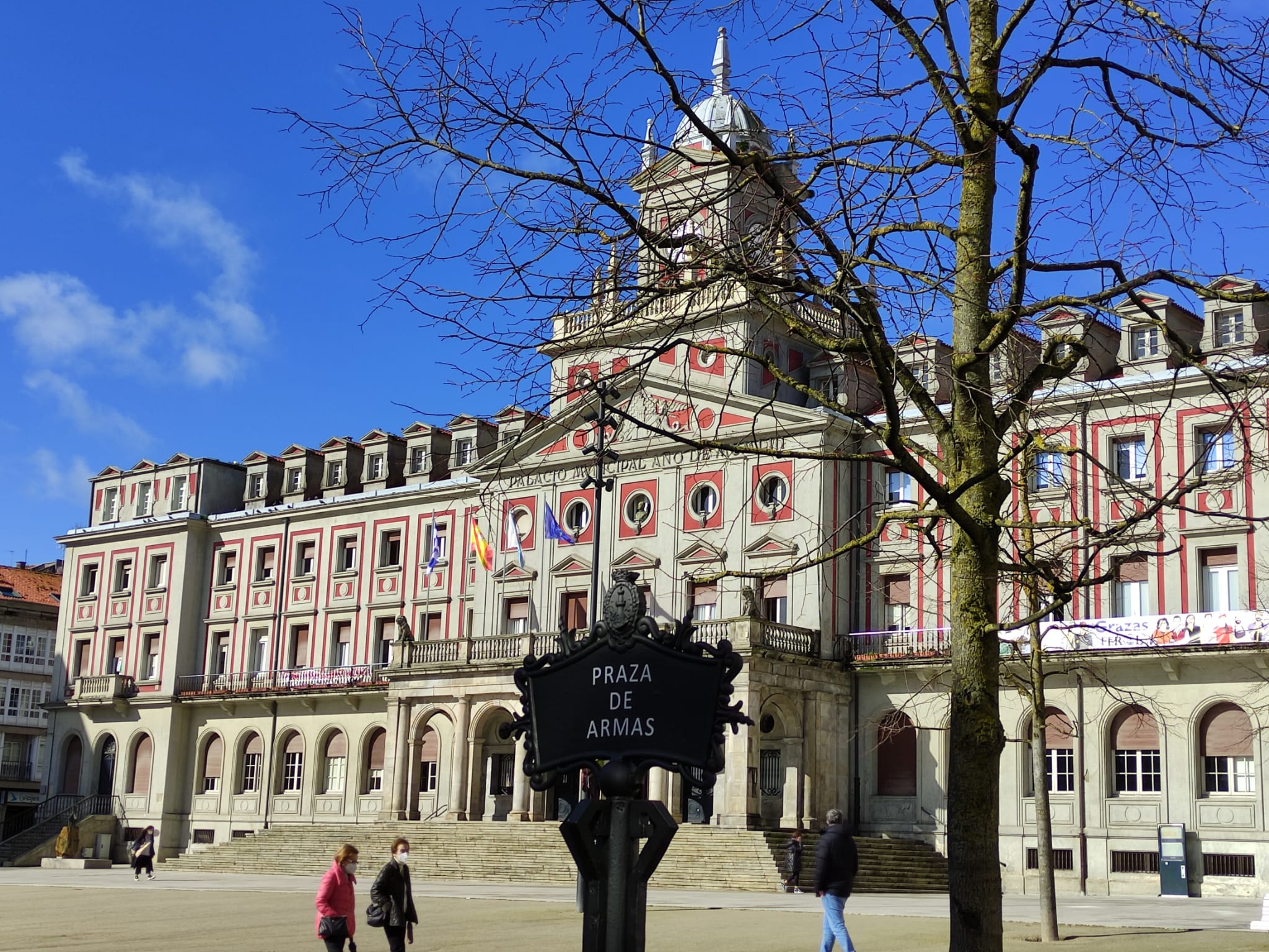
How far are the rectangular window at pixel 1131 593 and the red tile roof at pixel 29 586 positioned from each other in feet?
178

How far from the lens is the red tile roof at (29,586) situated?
75.2 meters

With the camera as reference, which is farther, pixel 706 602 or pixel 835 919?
pixel 706 602

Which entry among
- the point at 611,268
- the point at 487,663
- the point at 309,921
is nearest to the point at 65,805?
the point at 487,663

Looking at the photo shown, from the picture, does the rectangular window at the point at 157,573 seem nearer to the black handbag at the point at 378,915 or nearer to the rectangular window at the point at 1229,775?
the rectangular window at the point at 1229,775

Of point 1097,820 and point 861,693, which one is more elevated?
point 861,693

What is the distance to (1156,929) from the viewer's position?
2322 cm

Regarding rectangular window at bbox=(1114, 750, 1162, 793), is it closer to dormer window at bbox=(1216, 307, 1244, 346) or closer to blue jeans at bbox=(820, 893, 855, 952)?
dormer window at bbox=(1216, 307, 1244, 346)

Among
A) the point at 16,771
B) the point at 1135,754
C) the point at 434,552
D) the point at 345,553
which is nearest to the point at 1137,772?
the point at 1135,754

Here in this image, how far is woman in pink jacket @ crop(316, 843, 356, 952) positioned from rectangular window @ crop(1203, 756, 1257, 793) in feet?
91.5

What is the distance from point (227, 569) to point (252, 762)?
8153 mm

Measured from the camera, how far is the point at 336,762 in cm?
5466

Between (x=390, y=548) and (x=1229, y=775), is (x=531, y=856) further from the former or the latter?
(x=390, y=548)

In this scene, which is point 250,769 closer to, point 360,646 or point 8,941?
point 360,646

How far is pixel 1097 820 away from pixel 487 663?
18220 mm
